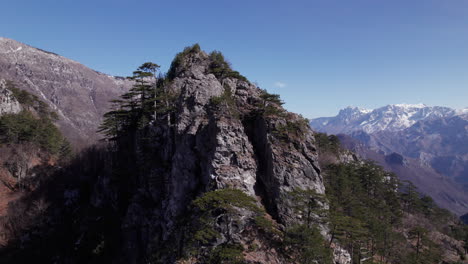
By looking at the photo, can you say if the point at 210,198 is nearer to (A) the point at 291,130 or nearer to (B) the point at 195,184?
(B) the point at 195,184

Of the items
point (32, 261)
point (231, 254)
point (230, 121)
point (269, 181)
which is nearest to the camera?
point (231, 254)

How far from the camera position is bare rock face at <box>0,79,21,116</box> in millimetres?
68500

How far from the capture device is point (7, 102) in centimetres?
7019

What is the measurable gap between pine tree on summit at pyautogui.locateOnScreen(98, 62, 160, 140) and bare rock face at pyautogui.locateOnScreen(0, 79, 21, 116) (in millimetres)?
40374

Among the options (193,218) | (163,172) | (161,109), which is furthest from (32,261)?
(193,218)

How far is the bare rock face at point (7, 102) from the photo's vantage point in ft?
225

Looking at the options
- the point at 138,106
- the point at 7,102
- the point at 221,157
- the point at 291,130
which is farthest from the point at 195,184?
the point at 7,102

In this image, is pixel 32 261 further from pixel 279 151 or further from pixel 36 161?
pixel 279 151

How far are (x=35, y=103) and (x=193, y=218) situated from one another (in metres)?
94.5

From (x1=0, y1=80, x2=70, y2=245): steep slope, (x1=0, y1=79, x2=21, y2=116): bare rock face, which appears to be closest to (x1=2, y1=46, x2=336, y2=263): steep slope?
(x1=0, y1=80, x2=70, y2=245): steep slope

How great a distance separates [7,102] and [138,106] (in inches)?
2122

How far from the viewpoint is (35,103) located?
278 feet

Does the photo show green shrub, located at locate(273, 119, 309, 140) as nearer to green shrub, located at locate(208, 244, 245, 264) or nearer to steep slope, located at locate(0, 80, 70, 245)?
green shrub, located at locate(208, 244, 245, 264)

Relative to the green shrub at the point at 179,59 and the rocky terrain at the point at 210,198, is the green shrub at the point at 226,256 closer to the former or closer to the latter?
the rocky terrain at the point at 210,198
